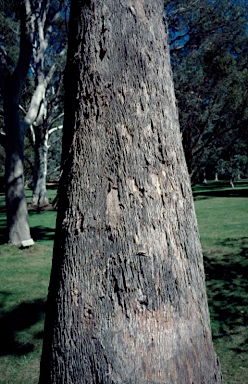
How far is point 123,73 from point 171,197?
62 centimetres

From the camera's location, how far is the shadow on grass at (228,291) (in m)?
4.36

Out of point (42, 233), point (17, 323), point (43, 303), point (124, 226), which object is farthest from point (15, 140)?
point (124, 226)

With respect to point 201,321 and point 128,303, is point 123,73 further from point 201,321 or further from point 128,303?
point 201,321

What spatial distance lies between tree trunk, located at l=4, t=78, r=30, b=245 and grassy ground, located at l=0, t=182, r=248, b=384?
85cm

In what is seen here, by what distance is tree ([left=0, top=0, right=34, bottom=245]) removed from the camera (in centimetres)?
841

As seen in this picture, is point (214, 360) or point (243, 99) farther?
point (243, 99)

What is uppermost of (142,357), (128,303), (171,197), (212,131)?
(212,131)

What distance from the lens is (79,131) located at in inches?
64.4

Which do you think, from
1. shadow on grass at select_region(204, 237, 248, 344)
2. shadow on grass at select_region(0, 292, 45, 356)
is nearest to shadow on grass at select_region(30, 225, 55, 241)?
shadow on grass at select_region(204, 237, 248, 344)

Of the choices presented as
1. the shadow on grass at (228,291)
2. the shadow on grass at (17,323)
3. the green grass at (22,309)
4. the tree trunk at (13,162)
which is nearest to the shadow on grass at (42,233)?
the green grass at (22,309)

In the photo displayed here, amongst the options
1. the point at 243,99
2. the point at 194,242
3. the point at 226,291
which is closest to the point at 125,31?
the point at 194,242

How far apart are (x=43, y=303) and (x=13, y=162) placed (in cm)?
439

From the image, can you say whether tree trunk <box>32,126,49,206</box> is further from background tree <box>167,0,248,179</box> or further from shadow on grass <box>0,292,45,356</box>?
shadow on grass <box>0,292,45,356</box>

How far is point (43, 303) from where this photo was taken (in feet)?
17.4
